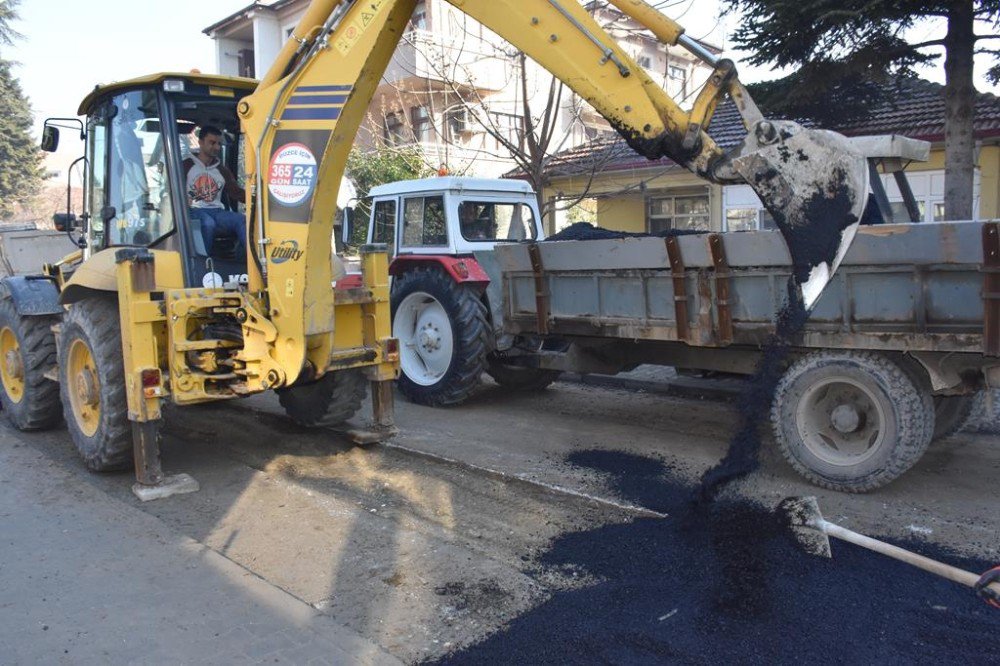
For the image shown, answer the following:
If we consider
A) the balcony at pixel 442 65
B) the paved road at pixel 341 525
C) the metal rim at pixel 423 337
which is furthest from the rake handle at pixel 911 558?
the balcony at pixel 442 65

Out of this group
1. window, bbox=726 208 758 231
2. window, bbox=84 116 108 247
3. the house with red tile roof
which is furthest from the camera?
window, bbox=726 208 758 231

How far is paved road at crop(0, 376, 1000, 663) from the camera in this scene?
3863 millimetres

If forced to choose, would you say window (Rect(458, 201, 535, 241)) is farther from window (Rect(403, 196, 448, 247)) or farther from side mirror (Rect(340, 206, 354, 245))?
side mirror (Rect(340, 206, 354, 245))

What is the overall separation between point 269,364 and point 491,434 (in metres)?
2.42

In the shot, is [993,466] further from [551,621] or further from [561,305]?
[551,621]

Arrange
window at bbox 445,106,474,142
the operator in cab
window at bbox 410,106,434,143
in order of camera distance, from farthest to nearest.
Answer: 1. window at bbox 410,106,434,143
2. window at bbox 445,106,474,142
3. the operator in cab

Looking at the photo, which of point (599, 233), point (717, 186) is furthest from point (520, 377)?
point (717, 186)

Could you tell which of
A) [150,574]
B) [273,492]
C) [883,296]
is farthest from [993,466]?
[150,574]

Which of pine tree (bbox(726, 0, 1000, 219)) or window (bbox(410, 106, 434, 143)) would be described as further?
window (bbox(410, 106, 434, 143))

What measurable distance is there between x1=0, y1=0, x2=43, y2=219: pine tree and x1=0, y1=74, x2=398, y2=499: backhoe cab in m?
28.4

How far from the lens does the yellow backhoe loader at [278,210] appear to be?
4.14 metres

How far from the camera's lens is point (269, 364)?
5.75 m

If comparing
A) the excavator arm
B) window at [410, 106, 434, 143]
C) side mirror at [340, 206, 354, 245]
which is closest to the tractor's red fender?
side mirror at [340, 206, 354, 245]

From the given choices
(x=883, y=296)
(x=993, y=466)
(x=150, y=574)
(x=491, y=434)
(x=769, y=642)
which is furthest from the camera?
(x=491, y=434)
